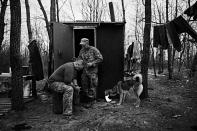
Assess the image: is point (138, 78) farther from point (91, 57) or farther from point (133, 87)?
point (91, 57)

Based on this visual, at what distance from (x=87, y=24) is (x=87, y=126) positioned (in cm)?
379

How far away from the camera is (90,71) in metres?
6.84

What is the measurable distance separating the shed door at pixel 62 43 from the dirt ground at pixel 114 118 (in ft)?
5.30

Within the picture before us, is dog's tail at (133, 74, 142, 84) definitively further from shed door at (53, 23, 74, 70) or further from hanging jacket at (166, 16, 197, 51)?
shed door at (53, 23, 74, 70)

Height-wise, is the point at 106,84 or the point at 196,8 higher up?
the point at 196,8

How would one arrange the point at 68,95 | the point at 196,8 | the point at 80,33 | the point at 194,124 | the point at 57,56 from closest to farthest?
1. the point at 194,124
2. the point at 68,95
3. the point at 196,8
4. the point at 57,56
5. the point at 80,33

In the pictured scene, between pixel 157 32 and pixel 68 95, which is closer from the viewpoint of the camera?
pixel 68 95

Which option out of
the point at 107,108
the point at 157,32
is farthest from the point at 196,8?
the point at 107,108

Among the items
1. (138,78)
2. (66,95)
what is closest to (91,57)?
(138,78)

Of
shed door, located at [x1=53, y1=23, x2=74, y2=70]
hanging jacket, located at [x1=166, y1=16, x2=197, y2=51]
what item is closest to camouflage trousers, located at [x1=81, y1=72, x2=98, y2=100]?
shed door, located at [x1=53, y1=23, x2=74, y2=70]

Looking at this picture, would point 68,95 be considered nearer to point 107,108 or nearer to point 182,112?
point 107,108

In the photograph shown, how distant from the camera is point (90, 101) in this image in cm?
697

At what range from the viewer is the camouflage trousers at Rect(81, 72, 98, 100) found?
682 centimetres

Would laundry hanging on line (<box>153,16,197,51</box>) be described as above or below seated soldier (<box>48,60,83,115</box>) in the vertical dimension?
above
